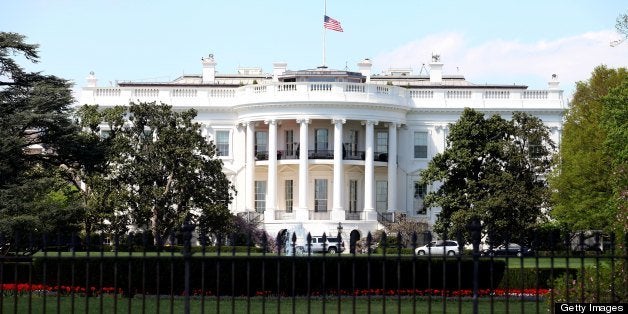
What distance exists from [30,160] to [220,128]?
3573cm

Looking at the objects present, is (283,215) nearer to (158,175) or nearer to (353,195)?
(353,195)

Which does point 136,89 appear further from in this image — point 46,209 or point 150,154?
point 46,209

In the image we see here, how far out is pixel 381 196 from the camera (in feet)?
250

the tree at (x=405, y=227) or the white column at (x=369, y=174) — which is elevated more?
the white column at (x=369, y=174)

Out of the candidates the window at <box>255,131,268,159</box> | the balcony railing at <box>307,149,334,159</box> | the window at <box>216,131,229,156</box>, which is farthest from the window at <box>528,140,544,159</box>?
the window at <box>216,131,229,156</box>

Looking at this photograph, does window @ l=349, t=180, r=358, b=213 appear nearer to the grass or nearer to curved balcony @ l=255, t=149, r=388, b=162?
curved balcony @ l=255, t=149, r=388, b=162

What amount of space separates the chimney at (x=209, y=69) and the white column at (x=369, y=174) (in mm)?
12309

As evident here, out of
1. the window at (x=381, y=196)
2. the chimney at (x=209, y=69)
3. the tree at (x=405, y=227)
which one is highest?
the chimney at (x=209, y=69)

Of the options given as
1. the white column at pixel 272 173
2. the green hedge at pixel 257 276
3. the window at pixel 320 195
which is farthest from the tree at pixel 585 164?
the green hedge at pixel 257 276

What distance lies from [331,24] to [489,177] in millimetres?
17272

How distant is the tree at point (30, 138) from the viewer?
38625 millimetres

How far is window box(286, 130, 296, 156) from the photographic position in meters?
75.3

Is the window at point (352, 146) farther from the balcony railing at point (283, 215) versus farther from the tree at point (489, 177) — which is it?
the tree at point (489, 177)

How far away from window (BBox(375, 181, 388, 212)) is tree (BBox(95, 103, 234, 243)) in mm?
19696
